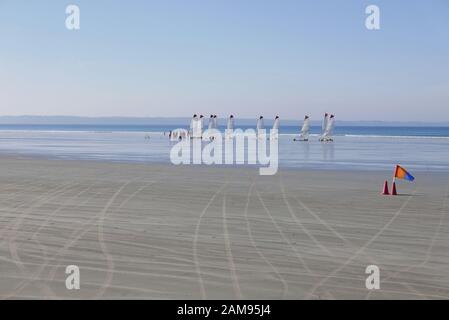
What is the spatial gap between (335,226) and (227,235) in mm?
2178

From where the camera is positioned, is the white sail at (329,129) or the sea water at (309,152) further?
the white sail at (329,129)

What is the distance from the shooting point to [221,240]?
915 centimetres

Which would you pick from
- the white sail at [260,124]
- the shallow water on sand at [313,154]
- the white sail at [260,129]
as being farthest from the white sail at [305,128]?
the shallow water on sand at [313,154]

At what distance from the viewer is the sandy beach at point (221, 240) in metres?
6.54

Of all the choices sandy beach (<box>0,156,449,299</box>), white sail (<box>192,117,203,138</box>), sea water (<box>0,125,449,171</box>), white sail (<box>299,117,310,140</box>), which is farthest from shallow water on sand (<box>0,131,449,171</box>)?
white sail (<box>192,117,203,138</box>)

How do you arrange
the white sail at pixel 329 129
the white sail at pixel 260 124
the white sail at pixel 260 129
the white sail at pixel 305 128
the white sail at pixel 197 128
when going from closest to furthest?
the white sail at pixel 329 129, the white sail at pixel 305 128, the white sail at pixel 260 129, the white sail at pixel 197 128, the white sail at pixel 260 124

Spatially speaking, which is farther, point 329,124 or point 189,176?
point 329,124

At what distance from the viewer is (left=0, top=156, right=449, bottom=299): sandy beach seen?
6535 millimetres

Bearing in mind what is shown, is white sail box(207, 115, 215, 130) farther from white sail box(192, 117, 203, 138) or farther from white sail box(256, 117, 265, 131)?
white sail box(256, 117, 265, 131)

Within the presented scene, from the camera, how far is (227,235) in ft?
31.4

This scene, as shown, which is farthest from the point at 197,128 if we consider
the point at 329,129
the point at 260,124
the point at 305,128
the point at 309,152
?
the point at 309,152

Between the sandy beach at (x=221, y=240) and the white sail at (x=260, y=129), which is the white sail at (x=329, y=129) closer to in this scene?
the white sail at (x=260, y=129)
